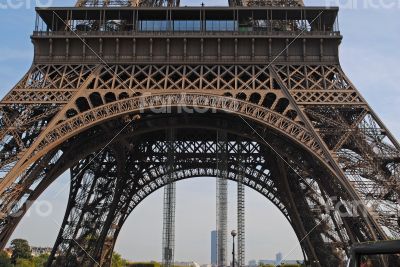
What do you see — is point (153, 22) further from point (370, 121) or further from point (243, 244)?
point (243, 244)

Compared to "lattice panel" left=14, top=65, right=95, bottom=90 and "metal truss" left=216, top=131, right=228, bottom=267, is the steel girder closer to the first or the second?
"metal truss" left=216, top=131, right=228, bottom=267

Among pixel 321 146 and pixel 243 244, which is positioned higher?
pixel 321 146

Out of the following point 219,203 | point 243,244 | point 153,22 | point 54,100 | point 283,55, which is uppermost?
point 153,22

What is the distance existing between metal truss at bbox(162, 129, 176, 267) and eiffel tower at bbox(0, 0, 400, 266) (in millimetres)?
7376

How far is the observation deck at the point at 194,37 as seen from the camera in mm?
27828

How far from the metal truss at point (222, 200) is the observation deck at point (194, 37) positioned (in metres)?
6.97

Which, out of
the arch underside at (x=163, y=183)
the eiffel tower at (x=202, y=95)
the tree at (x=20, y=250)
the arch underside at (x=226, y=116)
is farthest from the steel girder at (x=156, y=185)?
the tree at (x=20, y=250)

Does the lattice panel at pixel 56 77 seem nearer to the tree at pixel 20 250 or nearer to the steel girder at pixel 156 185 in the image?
the steel girder at pixel 156 185

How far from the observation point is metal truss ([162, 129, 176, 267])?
35062mm

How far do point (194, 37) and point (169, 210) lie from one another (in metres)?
13.4

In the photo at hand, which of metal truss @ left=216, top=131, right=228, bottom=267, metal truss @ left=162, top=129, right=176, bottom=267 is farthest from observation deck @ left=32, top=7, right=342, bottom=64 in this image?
metal truss @ left=162, top=129, right=176, bottom=267

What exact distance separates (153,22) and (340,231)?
688 inches

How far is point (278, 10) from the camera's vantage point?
2884 centimetres

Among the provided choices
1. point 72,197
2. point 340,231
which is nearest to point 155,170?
point 72,197
